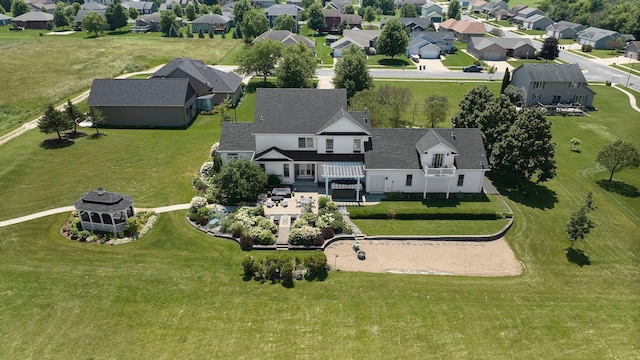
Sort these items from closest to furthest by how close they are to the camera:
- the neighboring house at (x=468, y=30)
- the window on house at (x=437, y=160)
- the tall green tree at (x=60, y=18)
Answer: the window on house at (x=437, y=160)
the neighboring house at (x=468, y=30)
the tall green tree at (x=60, y=18)

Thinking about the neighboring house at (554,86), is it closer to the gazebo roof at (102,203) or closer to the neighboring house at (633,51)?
the neighboring house at (633,51)

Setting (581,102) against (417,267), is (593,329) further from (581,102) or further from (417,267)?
(581,102)

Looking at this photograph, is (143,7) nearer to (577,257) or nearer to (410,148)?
(410,148)

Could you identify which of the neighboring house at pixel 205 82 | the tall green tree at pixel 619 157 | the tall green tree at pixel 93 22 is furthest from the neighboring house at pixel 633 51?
the tall green tree at pixel 93 22

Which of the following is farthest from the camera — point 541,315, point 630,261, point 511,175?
point 511,175

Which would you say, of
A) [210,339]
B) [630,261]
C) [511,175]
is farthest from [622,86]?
[210,339]

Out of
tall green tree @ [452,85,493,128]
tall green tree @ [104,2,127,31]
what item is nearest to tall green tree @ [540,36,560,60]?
tall green tree @ [452,85,493,128]

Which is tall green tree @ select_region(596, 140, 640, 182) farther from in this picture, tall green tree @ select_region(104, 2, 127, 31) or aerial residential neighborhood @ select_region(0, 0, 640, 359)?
tall green tree @ select_region(104, 2, 127, 31)
